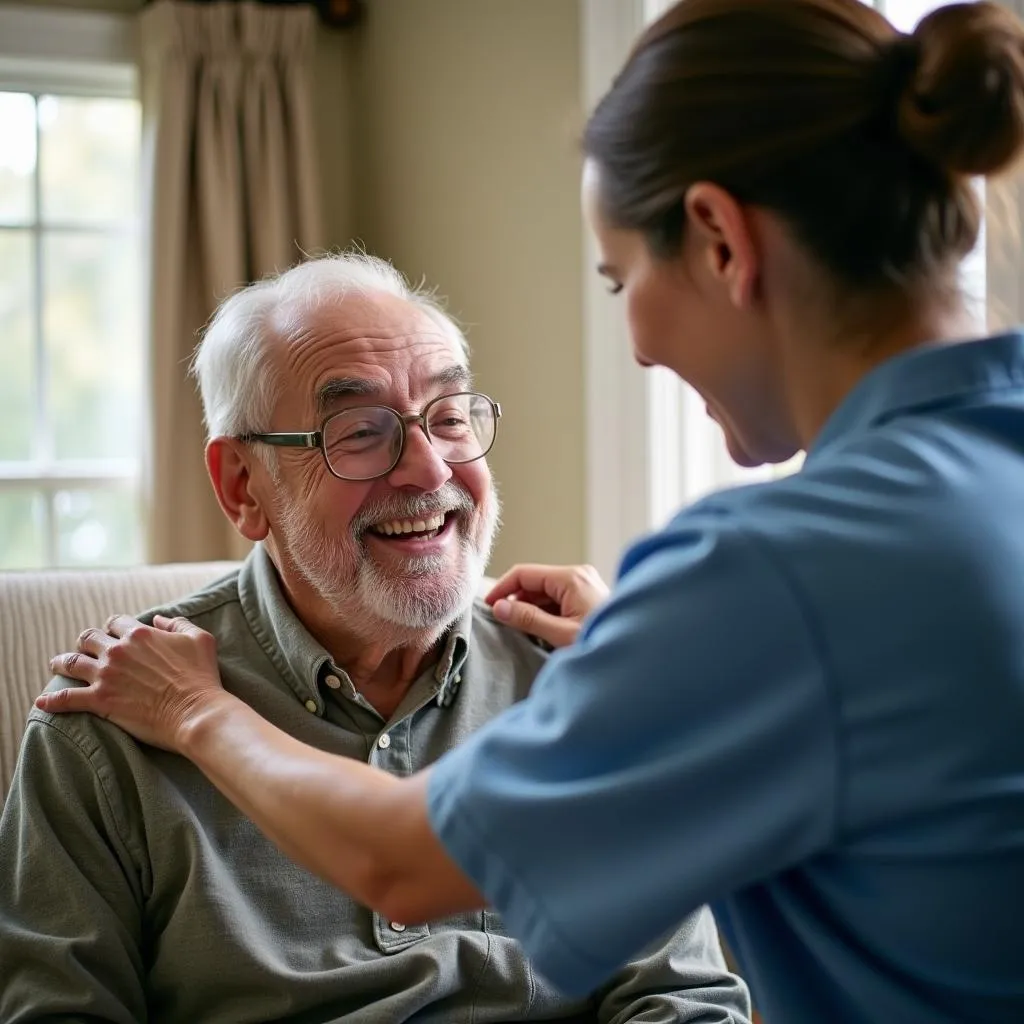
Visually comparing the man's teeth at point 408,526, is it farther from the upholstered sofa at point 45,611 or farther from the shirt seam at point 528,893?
the shirt seam at point 528,893

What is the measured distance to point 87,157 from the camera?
3.80m

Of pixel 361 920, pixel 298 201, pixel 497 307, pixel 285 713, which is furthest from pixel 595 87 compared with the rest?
pixel 361 920

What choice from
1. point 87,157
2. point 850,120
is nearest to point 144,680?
point 850,120

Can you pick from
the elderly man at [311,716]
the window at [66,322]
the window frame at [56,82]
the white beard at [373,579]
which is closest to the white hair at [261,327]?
the elderly man at [311,716]

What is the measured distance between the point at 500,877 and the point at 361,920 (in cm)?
71

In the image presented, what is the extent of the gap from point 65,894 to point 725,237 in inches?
38.4

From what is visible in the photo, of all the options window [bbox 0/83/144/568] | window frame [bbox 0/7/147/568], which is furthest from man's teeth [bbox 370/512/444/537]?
window [bbox 0/83/144/568]

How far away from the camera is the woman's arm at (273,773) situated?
92cm

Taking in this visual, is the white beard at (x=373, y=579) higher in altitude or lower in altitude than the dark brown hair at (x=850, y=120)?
lower

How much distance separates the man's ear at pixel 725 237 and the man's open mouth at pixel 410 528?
2.56ft

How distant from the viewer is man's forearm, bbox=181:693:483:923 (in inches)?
35.8

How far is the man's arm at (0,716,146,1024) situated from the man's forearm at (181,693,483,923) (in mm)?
340

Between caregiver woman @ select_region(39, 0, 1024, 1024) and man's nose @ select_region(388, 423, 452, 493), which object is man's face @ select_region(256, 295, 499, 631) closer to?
man's nose @ select_region(388, 423, 452, 493)

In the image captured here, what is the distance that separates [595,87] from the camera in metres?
2.73
